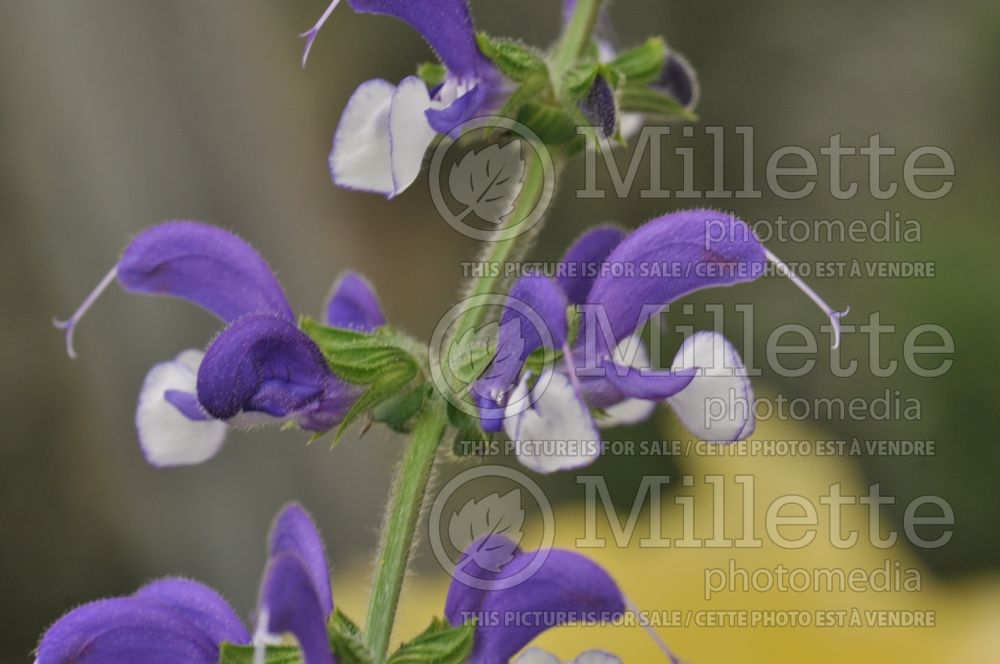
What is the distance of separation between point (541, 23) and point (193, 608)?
10.2 feet

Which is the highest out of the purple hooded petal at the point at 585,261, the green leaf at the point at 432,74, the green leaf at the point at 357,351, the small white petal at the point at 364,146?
the green leaf at the point at 432,74

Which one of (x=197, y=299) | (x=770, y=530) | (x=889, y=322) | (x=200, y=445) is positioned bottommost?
(x=770, y=530)

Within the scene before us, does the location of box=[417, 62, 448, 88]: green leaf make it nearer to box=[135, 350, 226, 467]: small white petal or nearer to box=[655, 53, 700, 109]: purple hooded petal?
box=[655, 53, 700, 109]: purple hooded petal

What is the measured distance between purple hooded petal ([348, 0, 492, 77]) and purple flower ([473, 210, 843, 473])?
0.66 ft

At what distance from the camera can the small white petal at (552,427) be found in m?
0.88

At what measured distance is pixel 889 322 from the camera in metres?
3.19

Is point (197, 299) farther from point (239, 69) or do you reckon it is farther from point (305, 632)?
point (239, 69)

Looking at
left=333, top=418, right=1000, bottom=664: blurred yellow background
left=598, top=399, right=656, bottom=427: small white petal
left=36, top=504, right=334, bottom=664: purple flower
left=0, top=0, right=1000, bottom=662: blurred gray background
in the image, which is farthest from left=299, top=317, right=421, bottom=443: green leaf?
left=0, top=0, right=1000, bottom=662: blurred gray background

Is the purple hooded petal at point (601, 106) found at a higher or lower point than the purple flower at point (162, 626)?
higher

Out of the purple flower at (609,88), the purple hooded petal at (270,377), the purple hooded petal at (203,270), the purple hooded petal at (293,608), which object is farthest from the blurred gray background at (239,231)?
the purple hooded petal at (293,608)

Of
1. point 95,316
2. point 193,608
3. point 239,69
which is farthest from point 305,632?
point 239,69

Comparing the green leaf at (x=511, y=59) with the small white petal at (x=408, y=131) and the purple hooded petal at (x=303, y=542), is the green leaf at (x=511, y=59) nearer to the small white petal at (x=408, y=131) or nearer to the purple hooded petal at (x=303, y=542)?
the small white petal at (x=408, y=131)

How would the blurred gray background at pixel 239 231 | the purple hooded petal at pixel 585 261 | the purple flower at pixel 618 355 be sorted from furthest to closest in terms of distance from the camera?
the blurred gray background at pixel 239 231
the purple hooded petal at pixel 585 261
the purple flower at pixel 618 355

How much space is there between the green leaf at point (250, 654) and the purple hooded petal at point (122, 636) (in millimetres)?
57
